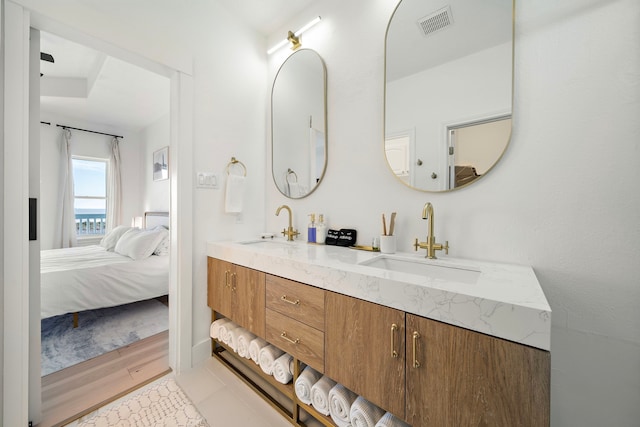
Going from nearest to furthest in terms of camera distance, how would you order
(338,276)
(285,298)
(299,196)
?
(338,276) → (285,298) → (299,196)

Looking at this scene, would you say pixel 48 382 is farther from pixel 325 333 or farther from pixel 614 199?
pixel 614 199

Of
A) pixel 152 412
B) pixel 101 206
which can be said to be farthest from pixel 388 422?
pixel 101 206

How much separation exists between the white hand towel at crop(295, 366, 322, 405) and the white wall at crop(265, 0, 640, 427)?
0.94m

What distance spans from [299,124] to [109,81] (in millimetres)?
2809

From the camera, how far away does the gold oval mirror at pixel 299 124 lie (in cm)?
180

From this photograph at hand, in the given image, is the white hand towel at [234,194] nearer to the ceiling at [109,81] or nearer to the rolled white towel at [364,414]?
the ceiling at [109,81]

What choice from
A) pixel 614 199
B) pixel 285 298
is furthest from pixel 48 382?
pixel 614 199

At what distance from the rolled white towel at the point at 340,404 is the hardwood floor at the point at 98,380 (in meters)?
1.28

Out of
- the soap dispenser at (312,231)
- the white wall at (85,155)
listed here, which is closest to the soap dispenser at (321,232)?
the soap dispenser at (312,231)

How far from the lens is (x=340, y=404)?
1030mm

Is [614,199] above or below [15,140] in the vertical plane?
below

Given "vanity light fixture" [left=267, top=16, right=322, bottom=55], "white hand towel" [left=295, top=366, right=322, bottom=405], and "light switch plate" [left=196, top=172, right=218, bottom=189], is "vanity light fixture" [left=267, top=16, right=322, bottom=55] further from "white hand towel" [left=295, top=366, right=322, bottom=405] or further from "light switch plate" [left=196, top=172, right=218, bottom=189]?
"white hand towel" [left=295, top=366, right=322, bottom=405]

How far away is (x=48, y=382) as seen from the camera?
5.03ft

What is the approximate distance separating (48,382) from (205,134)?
1.90 metres
